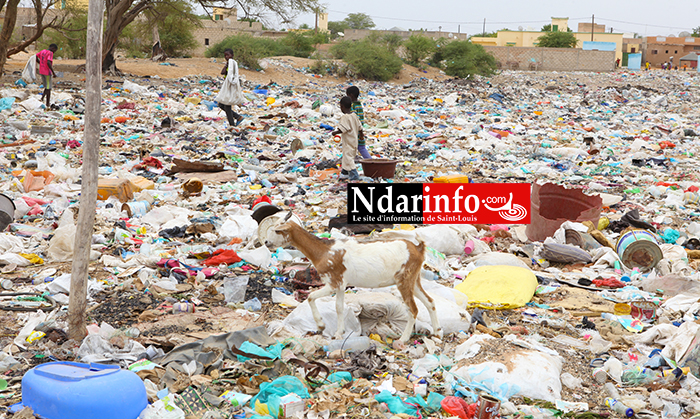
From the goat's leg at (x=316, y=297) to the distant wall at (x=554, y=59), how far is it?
108 feet

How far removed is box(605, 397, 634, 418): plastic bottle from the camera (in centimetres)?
270

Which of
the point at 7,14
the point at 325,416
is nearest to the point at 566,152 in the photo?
the point at 325,416

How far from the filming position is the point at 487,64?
25562 mm

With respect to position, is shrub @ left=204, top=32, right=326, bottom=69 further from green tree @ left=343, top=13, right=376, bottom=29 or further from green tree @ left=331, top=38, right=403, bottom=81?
green tree @ left=343, top=13, right=376, bottom=29

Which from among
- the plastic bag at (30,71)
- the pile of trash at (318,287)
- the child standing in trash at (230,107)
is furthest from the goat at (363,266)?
the plastic bag at (30,71)

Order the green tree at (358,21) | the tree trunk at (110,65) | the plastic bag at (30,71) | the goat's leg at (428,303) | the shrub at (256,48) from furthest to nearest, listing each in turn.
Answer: the green tree at (358,21)
the shrub at (256,48)
the tree trunk at (110,65)
the plastic bag at (30,71)
the goat's leg at (428,303)

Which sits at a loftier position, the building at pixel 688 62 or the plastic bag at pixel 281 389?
the building at pixel 688 62

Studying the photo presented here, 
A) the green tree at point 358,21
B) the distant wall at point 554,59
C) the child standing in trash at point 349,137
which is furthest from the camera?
the green tree at point 358,21

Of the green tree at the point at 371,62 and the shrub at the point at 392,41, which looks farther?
the shrub at the point at 392,41

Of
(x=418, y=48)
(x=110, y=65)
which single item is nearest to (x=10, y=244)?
(x=110, y=65)

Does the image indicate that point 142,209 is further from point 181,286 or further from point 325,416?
point 325,416

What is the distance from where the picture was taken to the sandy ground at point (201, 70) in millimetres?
17438

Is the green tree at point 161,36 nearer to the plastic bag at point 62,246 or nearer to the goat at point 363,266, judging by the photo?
the plastic bag at point 62,246

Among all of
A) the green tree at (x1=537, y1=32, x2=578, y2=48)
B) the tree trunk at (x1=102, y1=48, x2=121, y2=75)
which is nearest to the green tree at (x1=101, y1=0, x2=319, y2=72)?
the tree trunk at (x1=102, y1=48, x2=121, y2=75)
